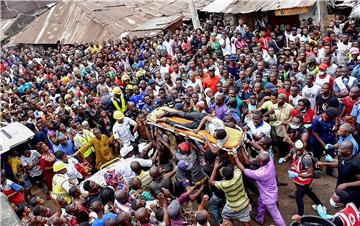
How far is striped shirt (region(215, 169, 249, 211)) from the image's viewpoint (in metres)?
5.26

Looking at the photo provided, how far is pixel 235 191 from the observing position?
17.4 ft

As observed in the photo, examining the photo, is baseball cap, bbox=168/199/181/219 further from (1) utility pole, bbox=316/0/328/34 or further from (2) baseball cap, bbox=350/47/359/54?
(1) utility pole, bbox=316/0/328/34

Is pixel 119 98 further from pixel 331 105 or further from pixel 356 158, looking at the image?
pixel 356 158

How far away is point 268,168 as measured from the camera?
18.1 ft

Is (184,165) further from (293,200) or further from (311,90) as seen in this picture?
(311,90)

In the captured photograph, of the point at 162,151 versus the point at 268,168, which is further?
the point at 162,151

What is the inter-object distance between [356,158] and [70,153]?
5.49m

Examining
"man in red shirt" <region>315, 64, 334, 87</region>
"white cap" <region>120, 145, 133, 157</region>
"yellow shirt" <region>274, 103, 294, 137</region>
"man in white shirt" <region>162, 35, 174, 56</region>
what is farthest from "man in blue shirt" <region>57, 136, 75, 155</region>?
"man in white shirt" <region>162, 35, 174, 56</region>

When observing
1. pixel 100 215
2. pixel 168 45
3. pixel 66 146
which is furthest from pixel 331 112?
pixel 168 45

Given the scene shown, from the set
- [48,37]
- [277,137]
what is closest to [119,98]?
[277,137]

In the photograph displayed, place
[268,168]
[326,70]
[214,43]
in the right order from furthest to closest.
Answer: [214,43], [326,70], [268,168]

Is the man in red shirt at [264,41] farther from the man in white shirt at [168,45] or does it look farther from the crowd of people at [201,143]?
the man in white shirt at [168,45]

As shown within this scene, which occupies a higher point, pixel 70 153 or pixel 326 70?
pixel 326 70

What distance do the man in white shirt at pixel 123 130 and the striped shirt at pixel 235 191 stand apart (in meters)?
3.17
